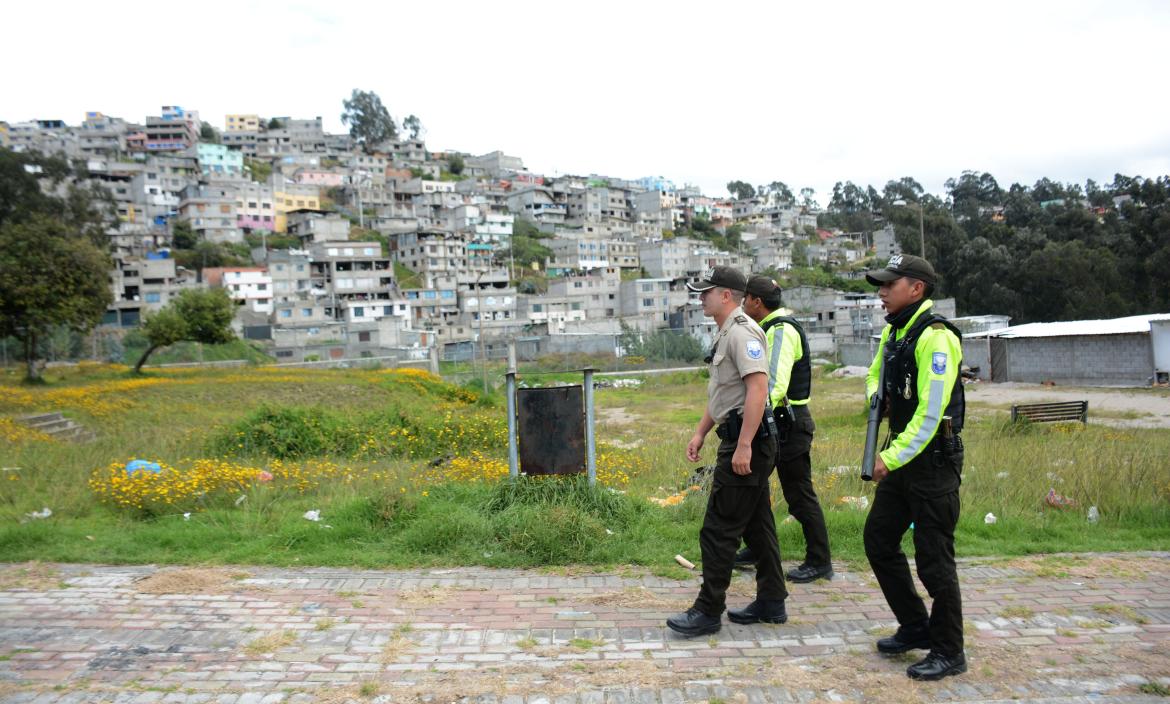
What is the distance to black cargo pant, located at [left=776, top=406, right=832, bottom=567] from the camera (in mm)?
4723

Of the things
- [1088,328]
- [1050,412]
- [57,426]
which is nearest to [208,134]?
[57,426]

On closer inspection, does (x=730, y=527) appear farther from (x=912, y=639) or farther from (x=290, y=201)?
(x=290, y=201)

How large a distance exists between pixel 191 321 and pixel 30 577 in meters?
28.6

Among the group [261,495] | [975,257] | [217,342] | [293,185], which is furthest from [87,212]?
[975,257]

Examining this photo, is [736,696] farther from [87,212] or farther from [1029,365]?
[87,212]

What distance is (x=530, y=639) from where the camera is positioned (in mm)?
3896

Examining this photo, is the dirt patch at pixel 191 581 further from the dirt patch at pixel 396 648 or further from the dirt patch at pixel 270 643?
the dirt patch at pixel 396 648

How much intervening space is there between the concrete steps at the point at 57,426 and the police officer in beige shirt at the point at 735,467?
49.2 ft

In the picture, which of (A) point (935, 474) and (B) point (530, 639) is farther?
(B) point (530, 639)

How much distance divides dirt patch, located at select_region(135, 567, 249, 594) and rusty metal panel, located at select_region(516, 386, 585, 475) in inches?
83.3

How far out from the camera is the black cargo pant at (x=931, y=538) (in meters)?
3.45

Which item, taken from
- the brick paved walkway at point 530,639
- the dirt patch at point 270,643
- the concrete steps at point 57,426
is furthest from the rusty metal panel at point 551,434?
the concrete steps at point 57,426

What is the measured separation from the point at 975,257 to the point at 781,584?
58.5 m

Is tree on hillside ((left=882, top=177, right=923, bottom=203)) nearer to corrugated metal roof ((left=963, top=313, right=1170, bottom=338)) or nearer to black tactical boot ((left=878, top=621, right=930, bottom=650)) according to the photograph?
corrugated metal roof ((left=963, top=313, right=1170, bottom=338))
